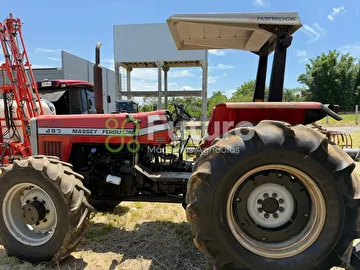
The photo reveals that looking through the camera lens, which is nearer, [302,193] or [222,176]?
[222,176]

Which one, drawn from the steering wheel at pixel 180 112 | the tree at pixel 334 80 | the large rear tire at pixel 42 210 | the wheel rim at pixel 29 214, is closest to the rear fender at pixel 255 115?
the steering wheel at pixel 180 112

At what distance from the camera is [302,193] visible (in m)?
2.10

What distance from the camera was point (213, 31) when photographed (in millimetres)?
2838

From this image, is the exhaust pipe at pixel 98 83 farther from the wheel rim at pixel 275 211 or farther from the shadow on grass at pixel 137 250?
the wheel rim at pixel 275 211

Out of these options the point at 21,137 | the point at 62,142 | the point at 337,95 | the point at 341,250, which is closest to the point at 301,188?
the point at 341,250

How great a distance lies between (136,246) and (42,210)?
38.2 inches

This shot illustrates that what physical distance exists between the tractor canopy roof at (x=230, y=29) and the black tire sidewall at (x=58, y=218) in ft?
5.78

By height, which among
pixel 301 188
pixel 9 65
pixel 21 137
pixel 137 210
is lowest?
pixel 137 210

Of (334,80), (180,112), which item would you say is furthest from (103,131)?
(334,80)

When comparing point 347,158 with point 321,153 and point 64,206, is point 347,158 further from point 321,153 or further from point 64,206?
point 64,206

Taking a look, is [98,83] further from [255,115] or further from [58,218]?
[255,115]

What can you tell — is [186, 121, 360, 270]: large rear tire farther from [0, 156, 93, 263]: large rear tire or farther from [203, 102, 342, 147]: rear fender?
[0, 156, 93, 263]: large rear tire

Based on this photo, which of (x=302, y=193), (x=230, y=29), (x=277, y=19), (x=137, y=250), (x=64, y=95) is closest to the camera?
(x=302, y=193)

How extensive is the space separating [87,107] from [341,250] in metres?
6.59
